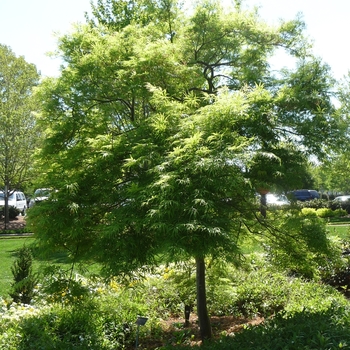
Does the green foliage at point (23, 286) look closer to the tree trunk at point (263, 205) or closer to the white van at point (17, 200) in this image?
the tree trunk at point (263, 205)

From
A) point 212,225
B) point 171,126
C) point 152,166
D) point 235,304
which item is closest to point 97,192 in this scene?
point 152,166

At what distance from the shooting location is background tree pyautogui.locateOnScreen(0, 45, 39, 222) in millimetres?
23391

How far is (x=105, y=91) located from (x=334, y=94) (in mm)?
3105

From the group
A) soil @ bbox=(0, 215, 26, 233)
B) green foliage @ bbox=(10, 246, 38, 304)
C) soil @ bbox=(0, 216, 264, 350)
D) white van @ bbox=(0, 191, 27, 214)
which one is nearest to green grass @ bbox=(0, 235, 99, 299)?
green foliage @ bbox=(10, 246, 38, 304)

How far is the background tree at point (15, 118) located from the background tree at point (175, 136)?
17.8 meters

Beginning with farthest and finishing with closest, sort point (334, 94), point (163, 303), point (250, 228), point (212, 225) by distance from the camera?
point (163, 303) → point (250, 228) → point (334, 94) → point (212, 225)

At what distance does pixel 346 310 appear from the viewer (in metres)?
5.30

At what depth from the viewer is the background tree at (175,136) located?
4.80 m

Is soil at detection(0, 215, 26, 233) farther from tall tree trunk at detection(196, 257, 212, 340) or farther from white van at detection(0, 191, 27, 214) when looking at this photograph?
tall tree trunk at detection(196, 257, 212, 340)

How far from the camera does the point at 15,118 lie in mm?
23266

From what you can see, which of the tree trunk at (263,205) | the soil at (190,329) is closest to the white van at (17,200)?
the soil at (190,329)

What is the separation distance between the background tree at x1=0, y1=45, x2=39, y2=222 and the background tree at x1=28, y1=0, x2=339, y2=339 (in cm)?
1775

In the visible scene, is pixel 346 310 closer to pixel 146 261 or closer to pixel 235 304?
pixel 146 261

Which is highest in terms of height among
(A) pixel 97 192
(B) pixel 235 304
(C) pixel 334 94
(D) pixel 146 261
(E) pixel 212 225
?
(C) pixel 334 94
